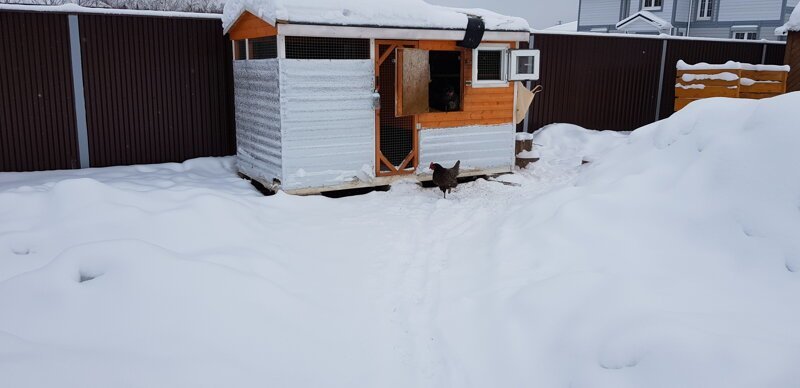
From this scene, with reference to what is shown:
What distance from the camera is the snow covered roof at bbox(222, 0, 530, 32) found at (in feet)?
24.7

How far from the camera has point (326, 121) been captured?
814cm

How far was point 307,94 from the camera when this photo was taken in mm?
7914

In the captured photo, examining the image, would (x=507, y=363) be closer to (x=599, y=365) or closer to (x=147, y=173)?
(x=599, y=365)

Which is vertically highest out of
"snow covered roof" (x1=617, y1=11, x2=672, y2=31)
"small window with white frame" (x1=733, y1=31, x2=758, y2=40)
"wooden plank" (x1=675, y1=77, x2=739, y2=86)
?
"snow covered roof" (x1=617, y1=11, x2=672, y2=31)

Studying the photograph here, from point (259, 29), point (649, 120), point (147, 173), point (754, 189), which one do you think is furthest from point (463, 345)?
point (649, 120)

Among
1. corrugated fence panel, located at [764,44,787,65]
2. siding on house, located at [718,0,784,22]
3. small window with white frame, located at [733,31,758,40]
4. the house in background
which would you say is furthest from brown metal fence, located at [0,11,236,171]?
small window with white frame, located at [733,31,758,40]

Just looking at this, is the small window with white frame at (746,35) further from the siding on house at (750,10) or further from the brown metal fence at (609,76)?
the brown metal fence at (609,76)

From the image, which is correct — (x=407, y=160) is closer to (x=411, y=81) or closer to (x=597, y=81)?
Answer: (x=411, y=81)

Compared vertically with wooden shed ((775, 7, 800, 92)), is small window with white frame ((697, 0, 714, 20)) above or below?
above

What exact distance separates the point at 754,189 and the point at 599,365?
222 cm

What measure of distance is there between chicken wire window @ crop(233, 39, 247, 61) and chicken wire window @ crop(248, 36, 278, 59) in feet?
1.33

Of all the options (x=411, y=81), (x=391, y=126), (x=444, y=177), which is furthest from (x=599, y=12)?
(x=444, y=177)

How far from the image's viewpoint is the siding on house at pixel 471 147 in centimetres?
912

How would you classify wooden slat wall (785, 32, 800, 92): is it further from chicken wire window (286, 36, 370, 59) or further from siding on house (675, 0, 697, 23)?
siding on house (675, 0, 697, 23)
